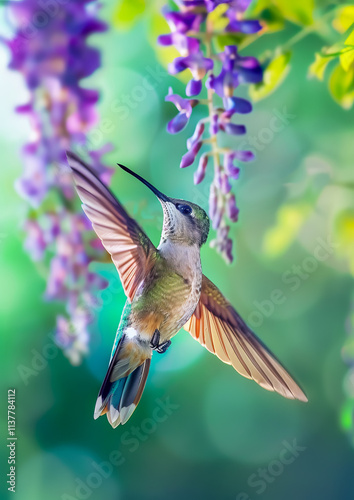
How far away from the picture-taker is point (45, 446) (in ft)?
4.66

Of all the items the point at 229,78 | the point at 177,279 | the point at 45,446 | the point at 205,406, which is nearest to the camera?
the point at 177,279

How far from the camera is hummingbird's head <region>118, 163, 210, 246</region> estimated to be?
3.74 ft

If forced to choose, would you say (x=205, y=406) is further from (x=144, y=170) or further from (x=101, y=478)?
(x=144, y=170)

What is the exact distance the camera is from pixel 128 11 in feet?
4.13

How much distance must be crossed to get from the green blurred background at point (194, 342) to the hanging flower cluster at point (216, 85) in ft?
0.41

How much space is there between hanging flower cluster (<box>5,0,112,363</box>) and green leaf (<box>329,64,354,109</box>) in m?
0.57

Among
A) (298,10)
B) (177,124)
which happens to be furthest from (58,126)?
(298,10)

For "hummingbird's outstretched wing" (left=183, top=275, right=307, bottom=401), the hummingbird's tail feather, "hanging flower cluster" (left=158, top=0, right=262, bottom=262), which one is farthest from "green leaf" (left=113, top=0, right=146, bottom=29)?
the hummingbird's tail feather

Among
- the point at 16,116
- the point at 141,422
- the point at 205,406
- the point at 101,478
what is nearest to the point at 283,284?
the point at 205,406

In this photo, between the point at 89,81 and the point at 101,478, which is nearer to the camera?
the point at 89,81

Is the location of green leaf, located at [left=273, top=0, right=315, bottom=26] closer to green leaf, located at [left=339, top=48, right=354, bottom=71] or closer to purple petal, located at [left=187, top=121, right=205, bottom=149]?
green leaf, located at [left=339, top=48, right=354, bottom=71]

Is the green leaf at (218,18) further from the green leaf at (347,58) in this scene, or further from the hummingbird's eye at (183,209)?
the hummingbird's eye at (183,209)

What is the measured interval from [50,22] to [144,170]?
17.0 inches

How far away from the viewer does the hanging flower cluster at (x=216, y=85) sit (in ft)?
4.00
